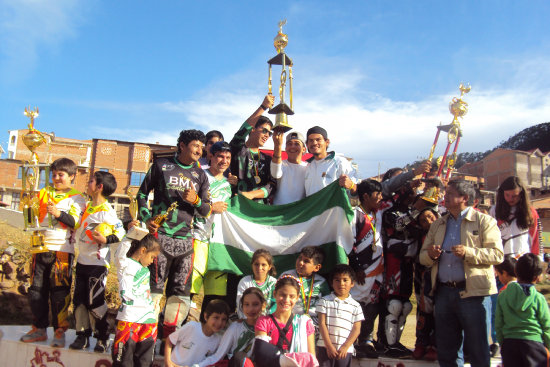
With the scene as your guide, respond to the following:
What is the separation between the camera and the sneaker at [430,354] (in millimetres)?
4578

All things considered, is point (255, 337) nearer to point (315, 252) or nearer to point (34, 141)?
point (315, 252)

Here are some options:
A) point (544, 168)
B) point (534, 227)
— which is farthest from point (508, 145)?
point (534, 227)

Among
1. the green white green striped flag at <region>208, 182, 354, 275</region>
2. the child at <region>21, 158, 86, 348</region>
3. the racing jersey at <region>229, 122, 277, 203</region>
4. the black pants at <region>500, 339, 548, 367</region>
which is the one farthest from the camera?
the racing jersey at <region>229, 122, 277, 203</region>

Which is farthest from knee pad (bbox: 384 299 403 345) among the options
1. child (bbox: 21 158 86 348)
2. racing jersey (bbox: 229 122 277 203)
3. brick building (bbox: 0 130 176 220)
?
brick building (bbox: 0 130 176 220)

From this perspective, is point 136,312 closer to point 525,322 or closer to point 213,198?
point 213,198

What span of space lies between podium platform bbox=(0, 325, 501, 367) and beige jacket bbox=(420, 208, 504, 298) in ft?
3.00

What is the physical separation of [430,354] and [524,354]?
3.20ft

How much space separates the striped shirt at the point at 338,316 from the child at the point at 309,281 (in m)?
0.29

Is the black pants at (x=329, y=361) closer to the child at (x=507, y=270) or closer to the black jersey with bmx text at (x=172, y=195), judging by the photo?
the black jersey with bmx text at (x=172, y=195)

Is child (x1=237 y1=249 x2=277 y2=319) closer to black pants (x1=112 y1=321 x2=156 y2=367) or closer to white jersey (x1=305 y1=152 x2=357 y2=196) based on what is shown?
black pants (x1=112 y1=321 x2=156 y2=367)

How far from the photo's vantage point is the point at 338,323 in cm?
414

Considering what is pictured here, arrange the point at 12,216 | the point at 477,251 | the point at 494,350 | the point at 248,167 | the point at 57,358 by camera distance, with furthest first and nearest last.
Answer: the point at 12,216 → the point at 248,167 → the point at 494,350 → the point at 57,358 → the point at 477,251

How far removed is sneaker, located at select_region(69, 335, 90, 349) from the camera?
15.4 ft

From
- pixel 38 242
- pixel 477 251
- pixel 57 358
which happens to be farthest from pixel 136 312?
pixel 477 251
